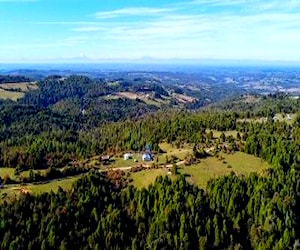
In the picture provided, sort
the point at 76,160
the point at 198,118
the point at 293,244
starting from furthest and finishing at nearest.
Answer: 1. the point at 198,118
2. the point at 76,160
3. the point at 293,244

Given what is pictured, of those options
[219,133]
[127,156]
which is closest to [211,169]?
[127,156]

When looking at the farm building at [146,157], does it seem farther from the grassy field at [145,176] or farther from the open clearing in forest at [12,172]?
the open clearing in forest at [12,172]

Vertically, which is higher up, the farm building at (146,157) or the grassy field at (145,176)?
the farm building at (146,157)

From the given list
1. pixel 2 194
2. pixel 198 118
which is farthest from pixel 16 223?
pixel 198 118

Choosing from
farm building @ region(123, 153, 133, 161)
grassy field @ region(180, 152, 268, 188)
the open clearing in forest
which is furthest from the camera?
farm building @ region(123, 153, 133, 161)

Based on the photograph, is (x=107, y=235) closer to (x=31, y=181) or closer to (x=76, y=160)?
(x=31, y=181)

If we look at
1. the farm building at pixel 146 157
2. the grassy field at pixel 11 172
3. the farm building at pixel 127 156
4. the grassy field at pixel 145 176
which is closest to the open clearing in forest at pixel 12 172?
the grassy field at pixel 11 172

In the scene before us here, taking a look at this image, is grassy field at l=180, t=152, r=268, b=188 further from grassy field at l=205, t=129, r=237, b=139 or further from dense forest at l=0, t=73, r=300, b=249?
grassy field at l=205, t=129, r=237, b=139

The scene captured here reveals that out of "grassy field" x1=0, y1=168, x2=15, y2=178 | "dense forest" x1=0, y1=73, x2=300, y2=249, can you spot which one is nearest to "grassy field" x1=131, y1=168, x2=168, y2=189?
"dense forest" x1=0, y1=73, x2=300, y2=249

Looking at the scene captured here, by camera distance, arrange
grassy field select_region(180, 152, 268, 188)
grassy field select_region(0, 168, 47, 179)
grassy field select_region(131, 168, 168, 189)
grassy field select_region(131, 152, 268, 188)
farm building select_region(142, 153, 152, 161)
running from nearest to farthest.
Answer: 1. grassy field select_region(131, 168, 168, 189)
2. grassy field select_region(131, 152, 268, 188)
3. grassy field select_region(180, 152, 268, 188)
4. grassy field select_region(0, 168, 47, 179)
5. farm building select_region(142, 153, 152, 161)
